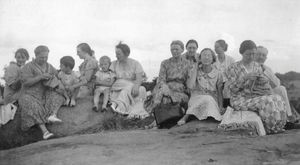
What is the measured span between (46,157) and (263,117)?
3.31 meters

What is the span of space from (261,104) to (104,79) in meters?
3.27

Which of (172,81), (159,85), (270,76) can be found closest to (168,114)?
(159,85)

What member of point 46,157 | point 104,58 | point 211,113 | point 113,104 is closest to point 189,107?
point 211,113

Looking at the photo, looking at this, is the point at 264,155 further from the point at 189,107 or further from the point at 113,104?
the point at 113,104

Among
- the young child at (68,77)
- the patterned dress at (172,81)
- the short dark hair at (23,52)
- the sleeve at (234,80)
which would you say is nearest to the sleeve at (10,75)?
the short dark hair at (23,52)

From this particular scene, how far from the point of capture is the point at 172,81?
737 centimetres

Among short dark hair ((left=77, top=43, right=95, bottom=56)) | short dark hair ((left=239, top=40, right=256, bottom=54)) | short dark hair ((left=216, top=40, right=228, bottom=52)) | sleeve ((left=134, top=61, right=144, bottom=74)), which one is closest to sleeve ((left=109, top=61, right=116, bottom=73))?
sleeve ((left=134, top=61, right=144, bottom=74))

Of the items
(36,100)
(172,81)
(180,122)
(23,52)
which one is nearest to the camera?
(180,122)

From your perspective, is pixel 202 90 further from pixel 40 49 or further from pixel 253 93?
pixel 40 49

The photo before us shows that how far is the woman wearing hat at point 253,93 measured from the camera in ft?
20.2

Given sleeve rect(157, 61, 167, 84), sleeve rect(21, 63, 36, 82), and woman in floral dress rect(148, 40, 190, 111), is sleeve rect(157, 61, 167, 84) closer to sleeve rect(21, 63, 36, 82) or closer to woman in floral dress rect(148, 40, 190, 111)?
woman in floral dress rect(148, 40, 190, 111)

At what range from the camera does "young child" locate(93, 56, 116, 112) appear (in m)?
7.85

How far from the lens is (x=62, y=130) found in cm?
721

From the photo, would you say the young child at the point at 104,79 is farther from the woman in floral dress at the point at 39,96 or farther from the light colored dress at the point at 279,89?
the light colored dress at the point at 279,89
